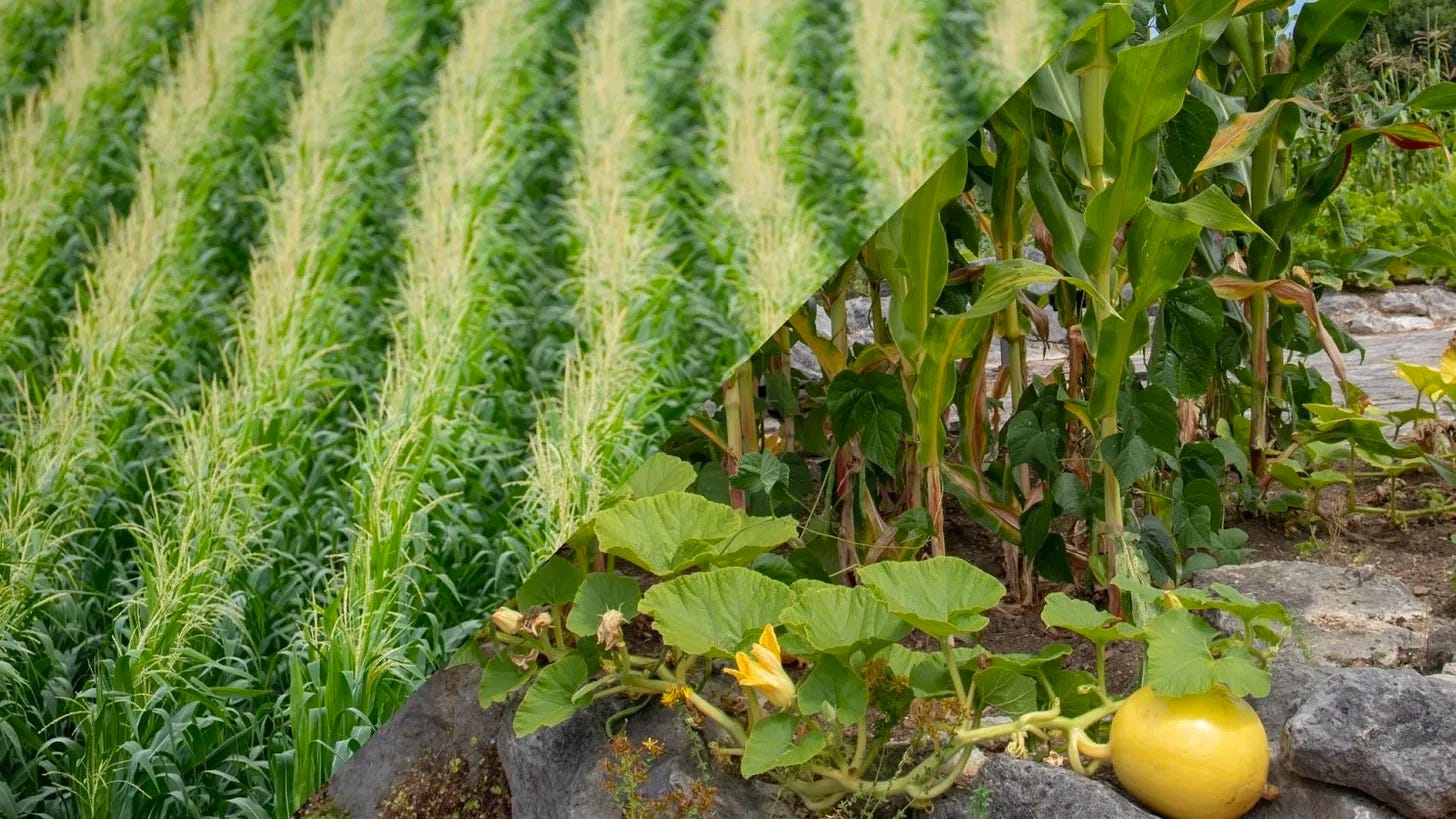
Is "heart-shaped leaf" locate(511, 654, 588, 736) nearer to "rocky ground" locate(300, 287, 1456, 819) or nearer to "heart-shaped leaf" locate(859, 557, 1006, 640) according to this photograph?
"rocky ground" locate(300, 287, 1456, 819)

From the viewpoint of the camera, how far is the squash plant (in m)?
0.86

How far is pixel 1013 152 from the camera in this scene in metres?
1.12

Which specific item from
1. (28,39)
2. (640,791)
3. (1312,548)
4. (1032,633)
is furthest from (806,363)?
(28,39)

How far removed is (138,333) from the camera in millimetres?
394

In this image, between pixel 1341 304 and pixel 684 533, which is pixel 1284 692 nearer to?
pixel 684 533

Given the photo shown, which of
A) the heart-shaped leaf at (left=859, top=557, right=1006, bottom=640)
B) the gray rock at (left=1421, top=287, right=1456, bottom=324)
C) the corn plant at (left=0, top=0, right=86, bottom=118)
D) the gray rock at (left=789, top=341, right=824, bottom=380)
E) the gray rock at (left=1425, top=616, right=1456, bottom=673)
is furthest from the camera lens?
the gray rock at (left=789, top=341, right=824, bottom=380)

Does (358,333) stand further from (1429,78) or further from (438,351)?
(1429,78)

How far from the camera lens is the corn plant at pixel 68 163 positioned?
1.17 ft

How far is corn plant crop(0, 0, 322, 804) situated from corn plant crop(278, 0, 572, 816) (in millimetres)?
57

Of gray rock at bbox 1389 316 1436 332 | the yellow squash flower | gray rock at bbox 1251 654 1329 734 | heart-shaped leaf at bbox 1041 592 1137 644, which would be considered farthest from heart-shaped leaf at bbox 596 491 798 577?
gray rock at bbox 1389 316 1436 332

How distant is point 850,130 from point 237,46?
0.21 m

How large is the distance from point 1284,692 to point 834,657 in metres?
0.36

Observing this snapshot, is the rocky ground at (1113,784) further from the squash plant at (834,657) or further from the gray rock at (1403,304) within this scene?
the gray rock at (1403,304)

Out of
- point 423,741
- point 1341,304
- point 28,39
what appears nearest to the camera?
point 28,39
